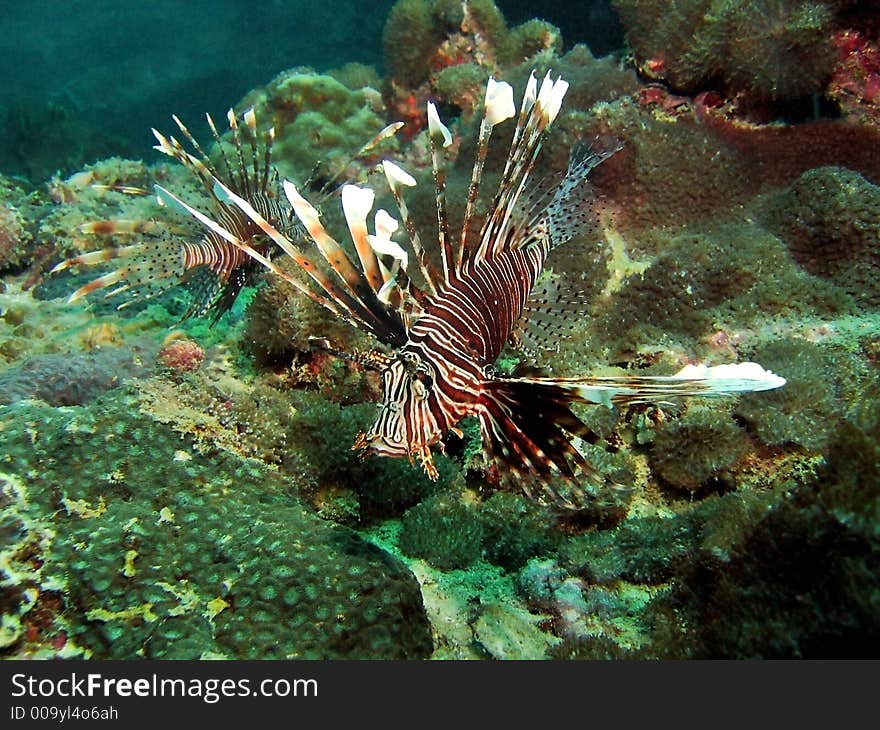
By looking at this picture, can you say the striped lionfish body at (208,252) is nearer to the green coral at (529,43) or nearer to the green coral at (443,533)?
the green coral at (443,533)

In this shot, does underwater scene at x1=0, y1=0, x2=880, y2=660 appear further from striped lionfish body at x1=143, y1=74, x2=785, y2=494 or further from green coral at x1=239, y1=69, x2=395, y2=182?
green coral at x1=239, y1=69, x2=395, y2=182

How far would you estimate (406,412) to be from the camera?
225 cm

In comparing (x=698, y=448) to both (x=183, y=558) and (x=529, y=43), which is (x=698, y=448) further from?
(x=529, y=43)

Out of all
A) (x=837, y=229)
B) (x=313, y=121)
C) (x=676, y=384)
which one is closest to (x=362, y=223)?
(x=676, y=384)

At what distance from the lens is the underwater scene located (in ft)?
7.42

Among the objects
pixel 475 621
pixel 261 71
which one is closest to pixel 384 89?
pixel 475 621

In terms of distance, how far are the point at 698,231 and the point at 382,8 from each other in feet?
78.2

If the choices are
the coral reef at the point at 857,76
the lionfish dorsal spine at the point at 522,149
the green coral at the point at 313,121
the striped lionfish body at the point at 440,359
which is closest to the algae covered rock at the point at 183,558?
the striped lionfish body at the point at 440,359

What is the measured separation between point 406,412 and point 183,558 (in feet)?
4.75

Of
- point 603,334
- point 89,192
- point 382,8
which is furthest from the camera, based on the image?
point 382,8

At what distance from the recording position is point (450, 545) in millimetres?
3428

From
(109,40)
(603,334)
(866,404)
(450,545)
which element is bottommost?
(450,545)

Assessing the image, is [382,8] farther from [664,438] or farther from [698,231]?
[664,438]

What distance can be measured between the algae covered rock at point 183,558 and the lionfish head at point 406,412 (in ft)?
2.92
